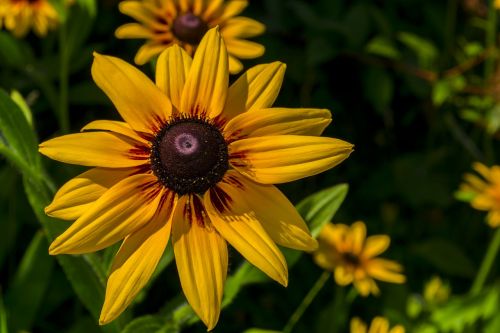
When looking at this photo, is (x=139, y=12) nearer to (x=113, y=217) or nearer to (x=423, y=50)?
(x=113, y=217)

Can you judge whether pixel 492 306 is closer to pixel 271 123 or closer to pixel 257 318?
pixel 257 318

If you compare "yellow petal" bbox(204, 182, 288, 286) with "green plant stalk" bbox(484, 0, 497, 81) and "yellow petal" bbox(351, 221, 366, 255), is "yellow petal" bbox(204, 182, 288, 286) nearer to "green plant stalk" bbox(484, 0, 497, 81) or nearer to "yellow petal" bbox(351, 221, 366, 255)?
"yellow petal" bbox(351, 221, 366, 255)

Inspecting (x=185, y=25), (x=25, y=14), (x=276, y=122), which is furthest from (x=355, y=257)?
(x=25, y=14)

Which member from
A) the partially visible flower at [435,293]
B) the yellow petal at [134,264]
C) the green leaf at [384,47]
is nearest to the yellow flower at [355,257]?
the partially visible flower at [435,293]

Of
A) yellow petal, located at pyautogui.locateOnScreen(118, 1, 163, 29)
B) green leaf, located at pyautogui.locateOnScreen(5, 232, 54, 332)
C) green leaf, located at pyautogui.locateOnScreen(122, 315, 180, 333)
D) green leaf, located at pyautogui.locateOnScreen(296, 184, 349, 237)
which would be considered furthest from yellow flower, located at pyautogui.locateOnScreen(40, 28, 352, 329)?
green leaf, located at pyautogui.locateOnScreen(5, 232, 54, 332)

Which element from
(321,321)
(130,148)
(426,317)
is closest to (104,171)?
(130,148)
